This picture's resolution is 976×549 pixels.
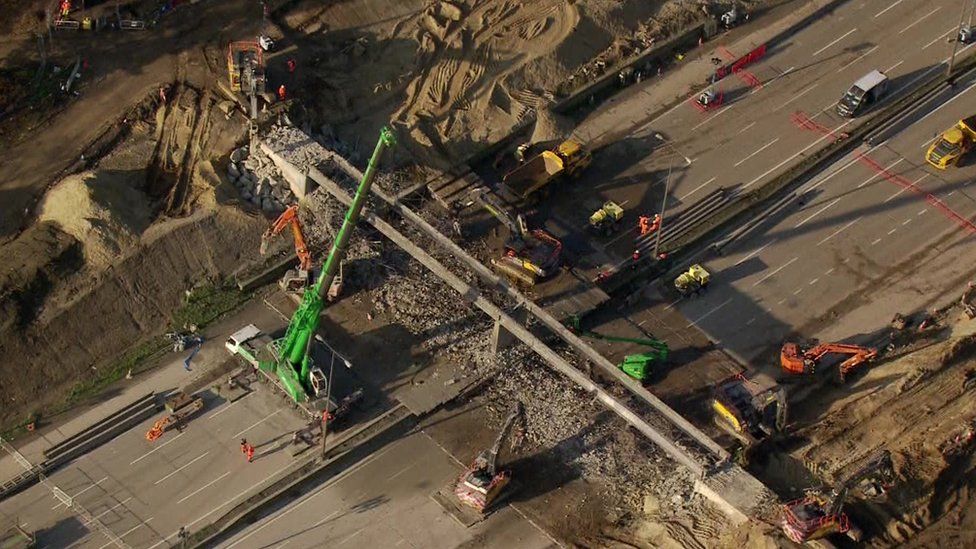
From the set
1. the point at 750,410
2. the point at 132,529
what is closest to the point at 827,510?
the point at 750,410

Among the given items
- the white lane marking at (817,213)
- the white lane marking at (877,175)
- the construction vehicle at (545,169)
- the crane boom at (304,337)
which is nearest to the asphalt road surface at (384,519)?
the crane boom at (304,337)

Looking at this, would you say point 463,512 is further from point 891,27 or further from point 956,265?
point 891,27

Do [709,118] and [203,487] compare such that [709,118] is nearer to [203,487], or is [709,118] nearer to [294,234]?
[294,234]

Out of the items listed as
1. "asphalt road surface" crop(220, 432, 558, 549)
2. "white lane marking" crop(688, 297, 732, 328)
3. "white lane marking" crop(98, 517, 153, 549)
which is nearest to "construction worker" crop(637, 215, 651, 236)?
"white lane marking" crop(688, 297, 732, 328)

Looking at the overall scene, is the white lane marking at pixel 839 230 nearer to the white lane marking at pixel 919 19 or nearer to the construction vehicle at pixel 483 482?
the white lane marking at pixel 919 19

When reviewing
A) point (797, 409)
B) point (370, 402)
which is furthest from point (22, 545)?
point (797, 409)
